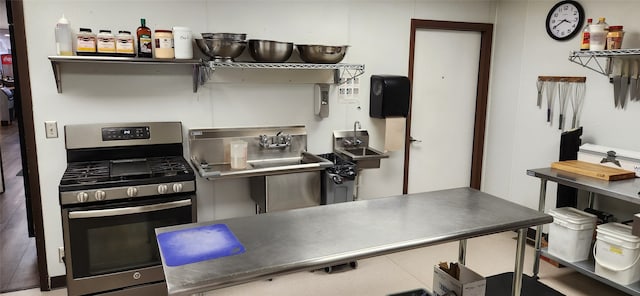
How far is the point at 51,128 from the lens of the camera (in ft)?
9.30

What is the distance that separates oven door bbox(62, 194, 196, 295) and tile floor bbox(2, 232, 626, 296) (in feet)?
1.85

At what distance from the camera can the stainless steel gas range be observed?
8.15ft

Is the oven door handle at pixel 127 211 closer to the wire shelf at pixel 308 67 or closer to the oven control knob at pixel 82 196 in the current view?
the oven control knob at pixel 82 196

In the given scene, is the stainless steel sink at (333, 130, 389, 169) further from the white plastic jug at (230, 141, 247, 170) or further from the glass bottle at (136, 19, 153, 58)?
the glass bottle at (136, 19, 153, 58)

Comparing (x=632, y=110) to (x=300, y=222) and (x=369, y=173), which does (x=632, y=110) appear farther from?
(x=300, y=222)

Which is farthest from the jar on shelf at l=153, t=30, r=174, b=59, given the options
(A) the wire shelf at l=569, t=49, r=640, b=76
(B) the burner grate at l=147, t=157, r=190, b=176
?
(A) the wire shelf at l=569, t=49, r=640, b=76

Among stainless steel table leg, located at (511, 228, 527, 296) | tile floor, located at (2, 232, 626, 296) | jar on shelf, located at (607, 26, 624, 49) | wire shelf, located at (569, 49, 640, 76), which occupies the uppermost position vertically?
jar on shelf, located at (607, 26, 624, 49)

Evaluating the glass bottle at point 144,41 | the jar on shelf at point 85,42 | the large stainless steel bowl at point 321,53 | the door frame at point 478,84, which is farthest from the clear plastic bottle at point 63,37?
the door frame at point 478,84

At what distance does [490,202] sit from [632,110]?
1858mm

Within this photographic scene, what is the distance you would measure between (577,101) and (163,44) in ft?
10.5

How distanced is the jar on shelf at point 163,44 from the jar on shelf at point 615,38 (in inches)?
116

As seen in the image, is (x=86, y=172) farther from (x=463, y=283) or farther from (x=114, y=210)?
(x=463, y=283)

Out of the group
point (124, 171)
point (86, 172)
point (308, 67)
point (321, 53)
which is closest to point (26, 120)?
point (86, 172)

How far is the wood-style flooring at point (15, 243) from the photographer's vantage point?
3119mm
